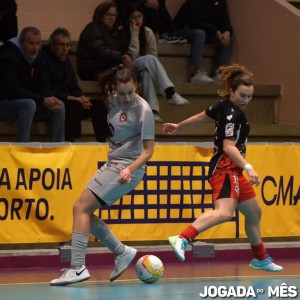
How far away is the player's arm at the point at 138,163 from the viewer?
949 cm

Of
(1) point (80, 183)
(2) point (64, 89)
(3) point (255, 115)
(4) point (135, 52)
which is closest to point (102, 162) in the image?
(1) point (80, 183)

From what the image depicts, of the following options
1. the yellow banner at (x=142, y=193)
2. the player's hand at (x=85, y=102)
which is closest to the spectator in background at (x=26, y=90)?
the player's hand at (x=85, y=102)

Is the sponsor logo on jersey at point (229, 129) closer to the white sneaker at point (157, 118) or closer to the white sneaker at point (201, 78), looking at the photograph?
the white sneaker at point (157, 118)

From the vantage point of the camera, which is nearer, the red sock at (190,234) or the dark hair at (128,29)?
the red sock at (190,234)

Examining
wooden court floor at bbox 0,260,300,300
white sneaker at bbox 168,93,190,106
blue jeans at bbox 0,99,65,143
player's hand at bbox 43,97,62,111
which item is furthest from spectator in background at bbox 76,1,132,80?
wooden court floor at bbox 0,260,300,300

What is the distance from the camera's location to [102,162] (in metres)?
12.3

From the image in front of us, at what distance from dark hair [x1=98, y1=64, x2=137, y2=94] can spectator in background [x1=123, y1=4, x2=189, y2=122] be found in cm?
481

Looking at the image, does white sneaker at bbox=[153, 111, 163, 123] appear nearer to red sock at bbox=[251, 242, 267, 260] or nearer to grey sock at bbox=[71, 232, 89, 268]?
red sock at bbox=[251, 242, 267, 260]

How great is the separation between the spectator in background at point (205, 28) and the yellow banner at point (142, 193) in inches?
155

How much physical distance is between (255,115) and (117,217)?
4869 millimetres

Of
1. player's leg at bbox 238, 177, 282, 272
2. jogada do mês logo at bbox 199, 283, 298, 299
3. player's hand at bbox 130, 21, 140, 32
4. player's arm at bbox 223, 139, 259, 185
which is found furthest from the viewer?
player's hand at bbox 130, 21, 140, 32

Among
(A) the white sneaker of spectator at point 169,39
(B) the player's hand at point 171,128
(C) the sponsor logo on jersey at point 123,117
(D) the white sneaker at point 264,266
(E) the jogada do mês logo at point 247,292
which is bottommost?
(D) the white sneaker at point 264,266

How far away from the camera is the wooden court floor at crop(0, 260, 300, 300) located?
9047 mm

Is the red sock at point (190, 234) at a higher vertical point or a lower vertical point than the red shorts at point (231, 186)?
lower
